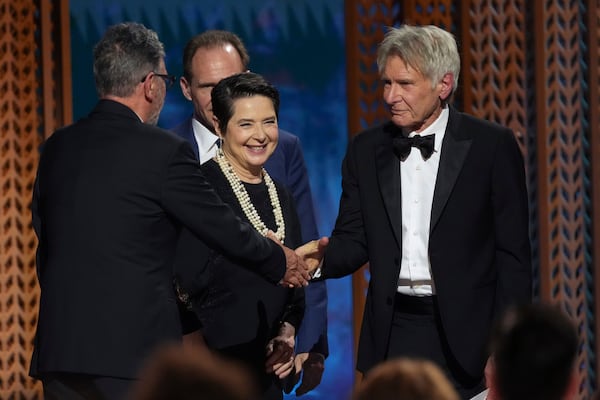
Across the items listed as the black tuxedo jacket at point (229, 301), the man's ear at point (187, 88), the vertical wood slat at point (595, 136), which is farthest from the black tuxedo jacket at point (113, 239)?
the vertical wood slat at point (595, 136)

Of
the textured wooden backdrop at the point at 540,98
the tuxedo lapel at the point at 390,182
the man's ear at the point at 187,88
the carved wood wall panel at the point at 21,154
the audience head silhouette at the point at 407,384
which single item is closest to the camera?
the audience head silhouette at the point at 407,384

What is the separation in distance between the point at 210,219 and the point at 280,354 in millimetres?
463

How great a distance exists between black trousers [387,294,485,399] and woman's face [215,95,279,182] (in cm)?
58

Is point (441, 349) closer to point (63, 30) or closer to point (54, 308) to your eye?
point (54, 308)

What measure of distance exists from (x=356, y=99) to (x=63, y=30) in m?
1.36

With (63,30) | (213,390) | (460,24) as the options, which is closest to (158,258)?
(213,390)

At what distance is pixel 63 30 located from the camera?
5270 millimetres

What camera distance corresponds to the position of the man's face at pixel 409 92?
11.2 ft

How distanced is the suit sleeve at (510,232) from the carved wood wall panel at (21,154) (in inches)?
99.6

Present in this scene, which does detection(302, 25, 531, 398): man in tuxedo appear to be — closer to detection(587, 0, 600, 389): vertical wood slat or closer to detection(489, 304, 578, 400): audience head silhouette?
detection(489, 304, 578, 400): audience head silhouette

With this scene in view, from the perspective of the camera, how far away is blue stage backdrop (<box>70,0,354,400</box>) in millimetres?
5539

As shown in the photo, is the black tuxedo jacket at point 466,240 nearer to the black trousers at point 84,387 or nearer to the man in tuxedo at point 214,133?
the man in tuxedo at point 214,133

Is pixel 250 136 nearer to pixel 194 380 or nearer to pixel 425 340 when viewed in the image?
pixel 425 340

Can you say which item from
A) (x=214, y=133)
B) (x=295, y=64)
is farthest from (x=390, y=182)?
(x=295, y=64)
